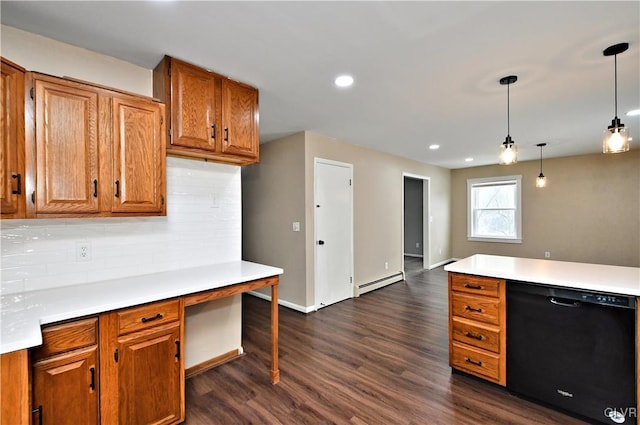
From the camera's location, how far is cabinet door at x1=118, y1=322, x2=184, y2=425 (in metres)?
1.61

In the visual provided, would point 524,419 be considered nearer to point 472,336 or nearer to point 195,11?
point 472,336

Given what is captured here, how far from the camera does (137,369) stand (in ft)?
5.42

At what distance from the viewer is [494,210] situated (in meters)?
6.92

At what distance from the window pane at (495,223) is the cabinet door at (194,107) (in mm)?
6858

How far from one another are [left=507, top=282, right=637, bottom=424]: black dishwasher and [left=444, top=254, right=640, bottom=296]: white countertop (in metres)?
0.06

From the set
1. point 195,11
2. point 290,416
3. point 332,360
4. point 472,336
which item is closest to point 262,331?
point 332,360

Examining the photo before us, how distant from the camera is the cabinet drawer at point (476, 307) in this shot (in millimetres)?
2193

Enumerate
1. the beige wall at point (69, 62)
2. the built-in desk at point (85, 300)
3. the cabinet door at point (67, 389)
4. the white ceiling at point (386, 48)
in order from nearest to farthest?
the built-in desk at point (85, 300) → the cabinet door at point (67, 389) → the white ceiling at point (386, 48) → the beige wall at point (69, 62)

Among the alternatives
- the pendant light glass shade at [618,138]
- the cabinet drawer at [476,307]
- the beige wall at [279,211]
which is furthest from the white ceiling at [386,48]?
the cabinet drawer at [476,307]

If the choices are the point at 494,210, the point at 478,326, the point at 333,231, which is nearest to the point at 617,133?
the point at 478,326

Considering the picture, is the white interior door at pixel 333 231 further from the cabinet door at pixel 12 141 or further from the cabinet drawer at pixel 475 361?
the cabinet door at pixel 12 141

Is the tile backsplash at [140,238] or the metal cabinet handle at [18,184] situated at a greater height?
the metal cabinet handle at [18,184]

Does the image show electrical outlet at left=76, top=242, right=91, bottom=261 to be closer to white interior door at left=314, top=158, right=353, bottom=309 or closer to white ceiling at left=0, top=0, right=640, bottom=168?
white ceiling at left=0, top=0, right=640, bottom=168

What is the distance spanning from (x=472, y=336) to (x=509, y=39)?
2163 millimetres
